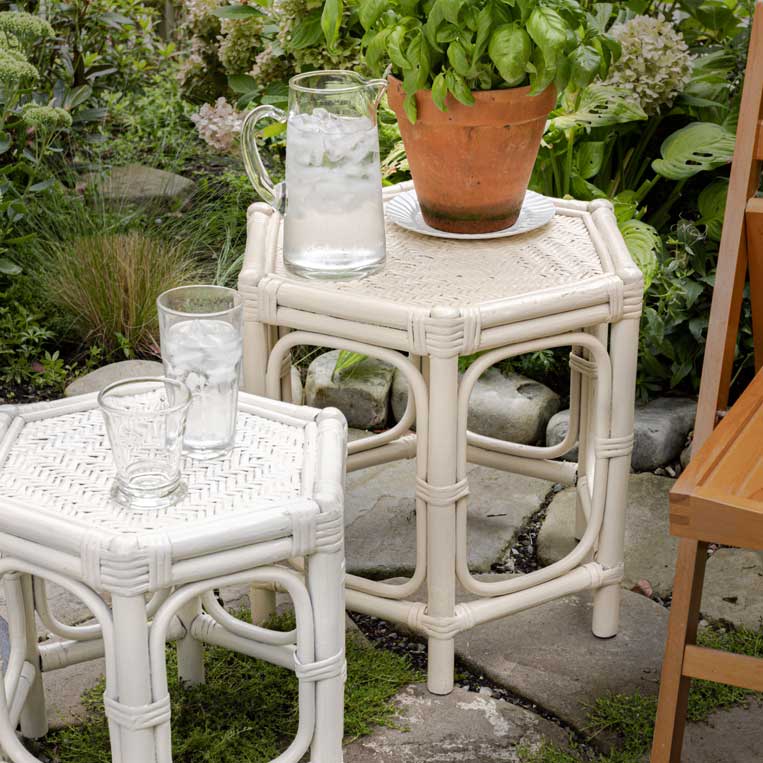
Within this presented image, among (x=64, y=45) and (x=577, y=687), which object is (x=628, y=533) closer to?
(x=577, y=687)

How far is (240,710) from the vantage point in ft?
6.82

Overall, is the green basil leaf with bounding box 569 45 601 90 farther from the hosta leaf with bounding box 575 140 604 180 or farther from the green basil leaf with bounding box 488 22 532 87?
the hosta leaf with bounding box 575 140 604 180

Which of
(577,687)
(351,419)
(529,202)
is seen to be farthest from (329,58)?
(577,687)

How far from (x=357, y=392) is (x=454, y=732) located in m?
1.22

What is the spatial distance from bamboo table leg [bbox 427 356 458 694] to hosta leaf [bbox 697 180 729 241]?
1316 mm

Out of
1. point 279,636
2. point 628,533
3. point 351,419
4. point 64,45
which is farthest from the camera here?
point 64,45

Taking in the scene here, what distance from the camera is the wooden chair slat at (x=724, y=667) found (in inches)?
66.4

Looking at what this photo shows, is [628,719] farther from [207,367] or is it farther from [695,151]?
[695,151]

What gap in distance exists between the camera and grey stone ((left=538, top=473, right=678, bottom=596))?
256 cm

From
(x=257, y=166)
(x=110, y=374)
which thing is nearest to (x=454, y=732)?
(x=257, y=166)

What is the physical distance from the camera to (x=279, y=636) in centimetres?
194

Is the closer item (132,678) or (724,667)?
(132,678)

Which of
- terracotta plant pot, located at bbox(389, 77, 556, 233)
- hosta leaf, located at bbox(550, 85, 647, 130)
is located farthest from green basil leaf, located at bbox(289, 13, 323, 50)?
terracotta plant pot, located at bbox(389, 77, 556, 233)

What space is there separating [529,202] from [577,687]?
0.94 metres
